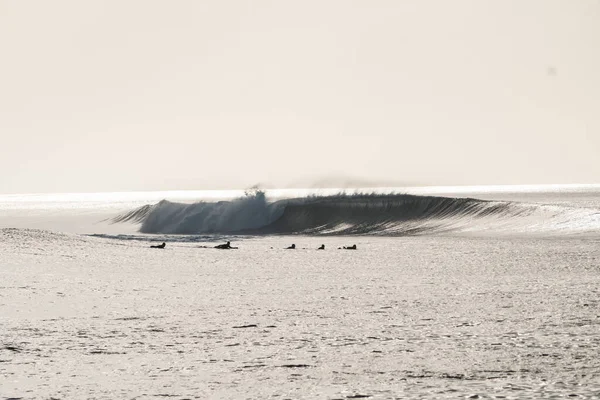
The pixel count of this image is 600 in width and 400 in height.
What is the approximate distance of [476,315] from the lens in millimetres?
11094

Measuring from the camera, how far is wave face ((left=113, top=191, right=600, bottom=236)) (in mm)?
39625

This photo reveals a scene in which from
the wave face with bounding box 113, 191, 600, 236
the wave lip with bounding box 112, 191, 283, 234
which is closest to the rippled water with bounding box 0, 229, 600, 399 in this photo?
the wave face with bounding box 113, 191, 600, 236

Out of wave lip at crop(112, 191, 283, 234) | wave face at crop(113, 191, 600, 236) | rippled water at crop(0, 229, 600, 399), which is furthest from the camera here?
wave lip at crop(112, 191, 283, 234)

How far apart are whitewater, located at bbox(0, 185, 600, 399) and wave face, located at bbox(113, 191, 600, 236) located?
14285 millimetres

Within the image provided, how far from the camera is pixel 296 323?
34.5 ft

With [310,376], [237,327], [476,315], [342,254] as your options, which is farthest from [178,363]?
[342,254]

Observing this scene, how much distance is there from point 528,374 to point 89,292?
8591 mm

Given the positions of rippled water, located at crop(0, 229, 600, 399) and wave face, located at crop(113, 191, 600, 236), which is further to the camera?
wave face, located at crop(113, 191, 600, 236)

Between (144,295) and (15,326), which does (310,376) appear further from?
(144,295)

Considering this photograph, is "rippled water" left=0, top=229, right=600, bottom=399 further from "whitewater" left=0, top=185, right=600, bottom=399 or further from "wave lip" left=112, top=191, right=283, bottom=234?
"wave lip" left=112, top=191, right=283, bottom=234

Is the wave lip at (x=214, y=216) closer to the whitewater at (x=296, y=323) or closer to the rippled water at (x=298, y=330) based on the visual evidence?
the whitewater at (x=296, y=323)

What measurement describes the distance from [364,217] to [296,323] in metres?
39.0

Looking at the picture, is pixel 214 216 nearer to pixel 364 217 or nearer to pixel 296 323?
pixel 364 217

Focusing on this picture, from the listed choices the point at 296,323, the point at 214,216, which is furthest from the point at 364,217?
the point at 296,323
